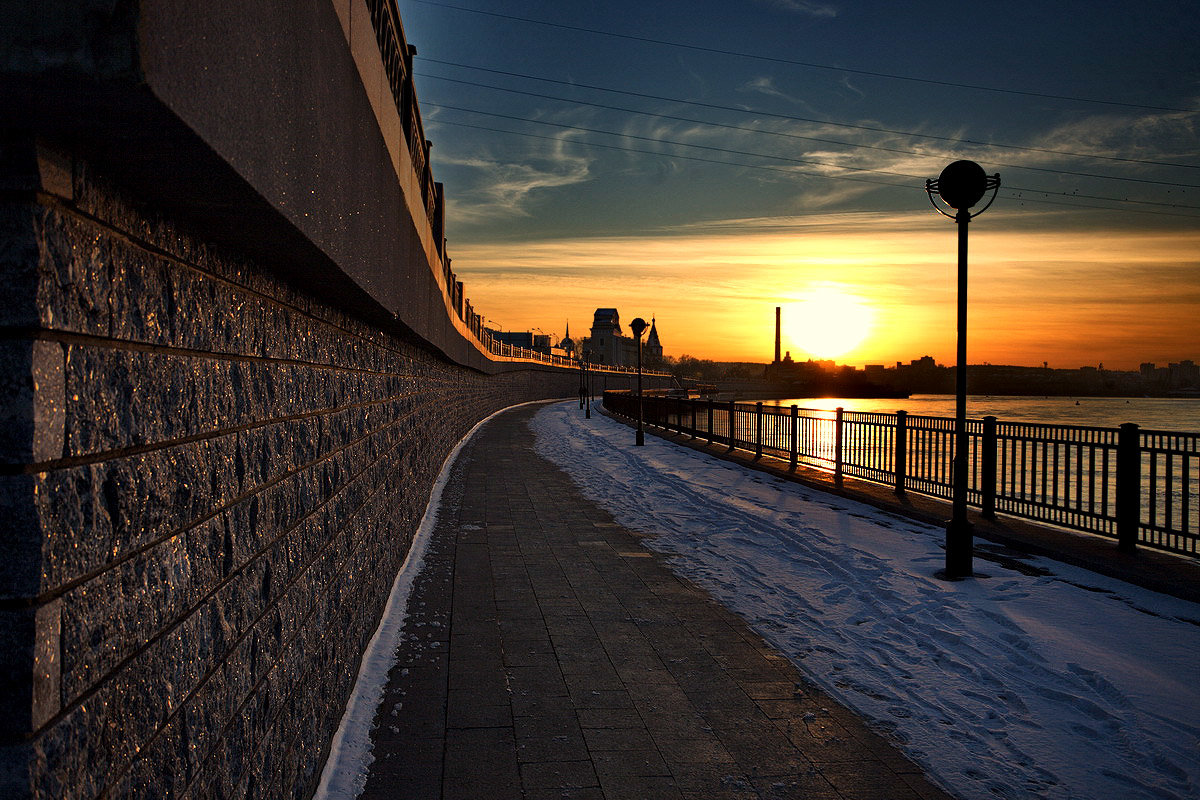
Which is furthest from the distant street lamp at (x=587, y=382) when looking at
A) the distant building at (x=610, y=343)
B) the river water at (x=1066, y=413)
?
the distant building at (x=610, y=343)

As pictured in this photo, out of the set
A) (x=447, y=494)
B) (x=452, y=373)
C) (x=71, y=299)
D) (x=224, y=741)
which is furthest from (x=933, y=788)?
(x=452, y=373)

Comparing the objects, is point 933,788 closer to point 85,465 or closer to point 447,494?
point 85,465

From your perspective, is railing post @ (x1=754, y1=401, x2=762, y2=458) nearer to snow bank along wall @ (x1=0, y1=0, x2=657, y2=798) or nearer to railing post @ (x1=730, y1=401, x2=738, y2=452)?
railing post @ (x1=730, y1=401, x2=738, y2=452)

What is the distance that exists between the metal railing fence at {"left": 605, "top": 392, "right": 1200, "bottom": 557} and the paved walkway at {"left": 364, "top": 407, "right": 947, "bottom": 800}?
3.89 meters

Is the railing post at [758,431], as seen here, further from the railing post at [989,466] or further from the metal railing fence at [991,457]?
the railing post at [989,466]

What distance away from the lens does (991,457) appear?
32.0ft

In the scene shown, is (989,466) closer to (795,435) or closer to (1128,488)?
(1128,488)

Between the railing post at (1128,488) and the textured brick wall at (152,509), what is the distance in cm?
788

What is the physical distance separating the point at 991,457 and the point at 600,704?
24.4 ft

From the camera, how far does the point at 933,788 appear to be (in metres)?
3.50

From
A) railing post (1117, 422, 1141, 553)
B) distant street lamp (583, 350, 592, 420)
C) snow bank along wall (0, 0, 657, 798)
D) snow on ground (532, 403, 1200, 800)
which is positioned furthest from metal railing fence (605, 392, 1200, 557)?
distant street lamp (583, 350, 592, 420)

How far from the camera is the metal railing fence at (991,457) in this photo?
7781 millimetres

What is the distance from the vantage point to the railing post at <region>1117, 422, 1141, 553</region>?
7723 millimetres

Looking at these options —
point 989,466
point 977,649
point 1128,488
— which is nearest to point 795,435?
point 989,466
